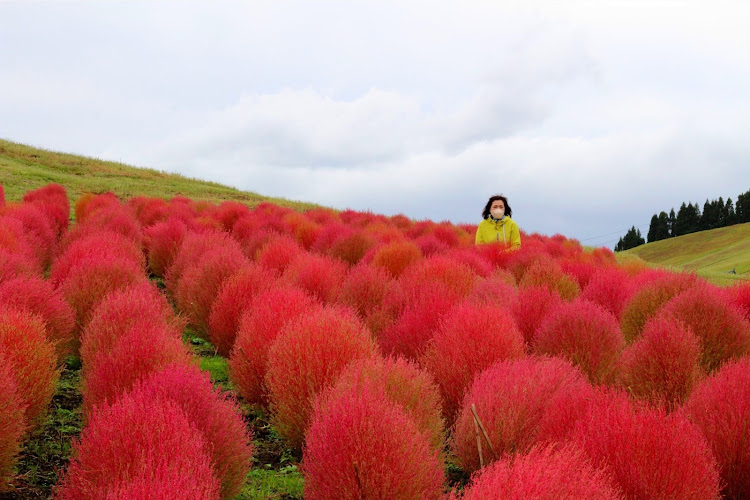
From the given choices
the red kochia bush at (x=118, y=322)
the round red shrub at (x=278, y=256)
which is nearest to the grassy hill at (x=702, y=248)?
the round red shrub at (x=278, y=256)

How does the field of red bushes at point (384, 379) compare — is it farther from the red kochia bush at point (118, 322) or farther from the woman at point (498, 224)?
the woman at point (498, 224)

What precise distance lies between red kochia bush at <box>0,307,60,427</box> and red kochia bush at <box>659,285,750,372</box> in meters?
4.73

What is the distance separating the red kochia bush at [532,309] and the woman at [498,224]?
4.97 m

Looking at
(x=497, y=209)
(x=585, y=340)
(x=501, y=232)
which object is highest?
(x=497, y=209)

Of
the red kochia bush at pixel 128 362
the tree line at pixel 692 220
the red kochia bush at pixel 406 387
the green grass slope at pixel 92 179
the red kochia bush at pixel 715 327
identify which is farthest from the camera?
the tree line at pixel 692 220

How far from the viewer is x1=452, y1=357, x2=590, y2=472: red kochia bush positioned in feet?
10.3

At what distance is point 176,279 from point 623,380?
17.7 feet

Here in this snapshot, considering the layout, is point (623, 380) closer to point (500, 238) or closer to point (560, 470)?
point (560, 470)

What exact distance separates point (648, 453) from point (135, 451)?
2.25m

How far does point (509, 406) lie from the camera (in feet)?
10.5

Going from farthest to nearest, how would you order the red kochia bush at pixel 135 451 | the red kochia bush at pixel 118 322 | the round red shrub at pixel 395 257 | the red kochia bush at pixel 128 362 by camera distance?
the round red shrub at pixel 395 257, the red kochia bush at pixel 118 322, the red kochia bush at pixel 128 362, the red kochia bush at pixel 135 451

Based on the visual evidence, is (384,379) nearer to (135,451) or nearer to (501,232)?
(135,451)

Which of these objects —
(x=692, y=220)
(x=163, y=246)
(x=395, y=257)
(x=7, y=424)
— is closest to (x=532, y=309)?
(x=395, y=257)

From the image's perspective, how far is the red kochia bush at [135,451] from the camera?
2.17 m
